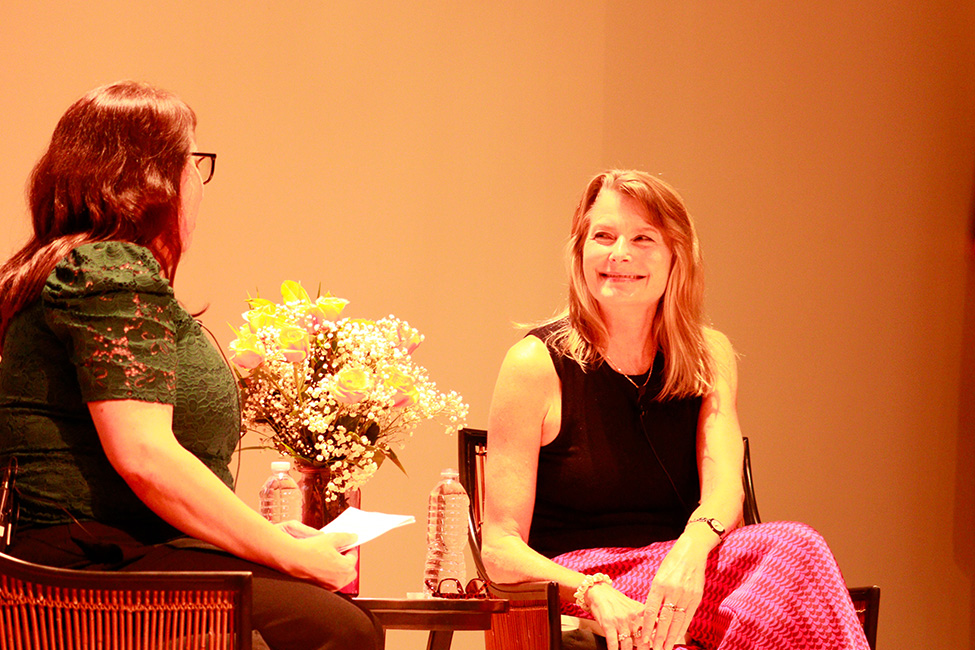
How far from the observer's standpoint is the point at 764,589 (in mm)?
2043

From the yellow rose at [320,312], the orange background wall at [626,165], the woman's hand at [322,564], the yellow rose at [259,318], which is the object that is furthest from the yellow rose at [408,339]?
the orange background wall at [626,165]

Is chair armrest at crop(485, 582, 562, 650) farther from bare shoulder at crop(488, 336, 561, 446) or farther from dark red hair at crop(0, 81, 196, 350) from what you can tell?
dark red hair at crop(0, 81, 196, 350)

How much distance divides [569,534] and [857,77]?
277 cm

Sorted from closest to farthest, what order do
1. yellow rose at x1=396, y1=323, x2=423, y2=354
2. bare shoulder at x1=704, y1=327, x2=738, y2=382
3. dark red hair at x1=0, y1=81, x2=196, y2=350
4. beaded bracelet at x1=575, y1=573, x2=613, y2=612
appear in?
dark red hair at x1=0, y1=81, x2=196, y2=350 → beaded bracelet at x1=575, y1=573, x2=613, y2=612 → yellow rose at x1=396, y1=323, x2=423, y2=354 → bare shoulder at x1=704, y1=327, x2=738, y2=382

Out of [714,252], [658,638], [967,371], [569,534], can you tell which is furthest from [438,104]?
[967,371]

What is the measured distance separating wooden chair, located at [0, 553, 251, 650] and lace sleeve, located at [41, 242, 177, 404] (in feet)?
0.88

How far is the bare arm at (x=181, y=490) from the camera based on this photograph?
157 centimetres

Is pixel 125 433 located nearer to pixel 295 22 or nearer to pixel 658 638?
pixel 658 638

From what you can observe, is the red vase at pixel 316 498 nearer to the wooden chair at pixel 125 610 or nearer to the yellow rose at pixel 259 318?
the yellow rose at pixel 259 318

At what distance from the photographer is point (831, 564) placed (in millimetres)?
2039

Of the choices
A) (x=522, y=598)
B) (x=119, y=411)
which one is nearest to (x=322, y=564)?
(x=119, y=411)

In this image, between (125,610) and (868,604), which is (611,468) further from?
(125,610)

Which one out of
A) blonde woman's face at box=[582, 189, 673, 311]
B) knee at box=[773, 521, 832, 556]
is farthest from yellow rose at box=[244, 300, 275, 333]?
knee at box=[773, 521, 832, 556]

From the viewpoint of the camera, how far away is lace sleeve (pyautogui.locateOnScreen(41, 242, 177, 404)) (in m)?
1.56
